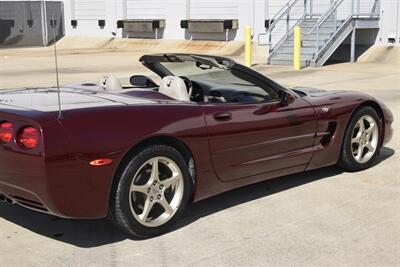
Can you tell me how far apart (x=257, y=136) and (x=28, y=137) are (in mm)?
1903

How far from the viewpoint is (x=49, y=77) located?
17.7 meters

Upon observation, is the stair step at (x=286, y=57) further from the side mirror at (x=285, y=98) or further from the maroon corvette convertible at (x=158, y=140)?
the side mirror at (x=285, y=98)

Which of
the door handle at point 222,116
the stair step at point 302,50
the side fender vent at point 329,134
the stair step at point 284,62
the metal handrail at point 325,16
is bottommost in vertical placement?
the stair step at point 284,62

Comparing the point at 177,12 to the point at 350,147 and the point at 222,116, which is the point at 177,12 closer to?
the point at 350,147

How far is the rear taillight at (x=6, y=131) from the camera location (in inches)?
162

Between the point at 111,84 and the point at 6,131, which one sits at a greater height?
the point at 111,84

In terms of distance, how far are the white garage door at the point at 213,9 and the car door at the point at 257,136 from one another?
23722 millimetres

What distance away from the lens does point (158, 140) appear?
4.40 metres

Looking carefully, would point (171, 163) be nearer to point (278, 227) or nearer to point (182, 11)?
point (278, 227)

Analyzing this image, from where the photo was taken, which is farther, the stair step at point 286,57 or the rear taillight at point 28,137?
the stair step at point 286,57

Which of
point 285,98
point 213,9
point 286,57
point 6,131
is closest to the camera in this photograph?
point 6,131

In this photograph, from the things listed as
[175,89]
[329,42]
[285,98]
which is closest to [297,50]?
[329,42]

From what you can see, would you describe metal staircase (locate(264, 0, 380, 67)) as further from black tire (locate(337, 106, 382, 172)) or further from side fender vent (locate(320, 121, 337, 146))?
side fender vent (locate(320, 121, 337, 146))

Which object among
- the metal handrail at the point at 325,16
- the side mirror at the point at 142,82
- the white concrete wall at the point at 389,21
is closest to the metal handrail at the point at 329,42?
the metal handrail at the point at 325,16
